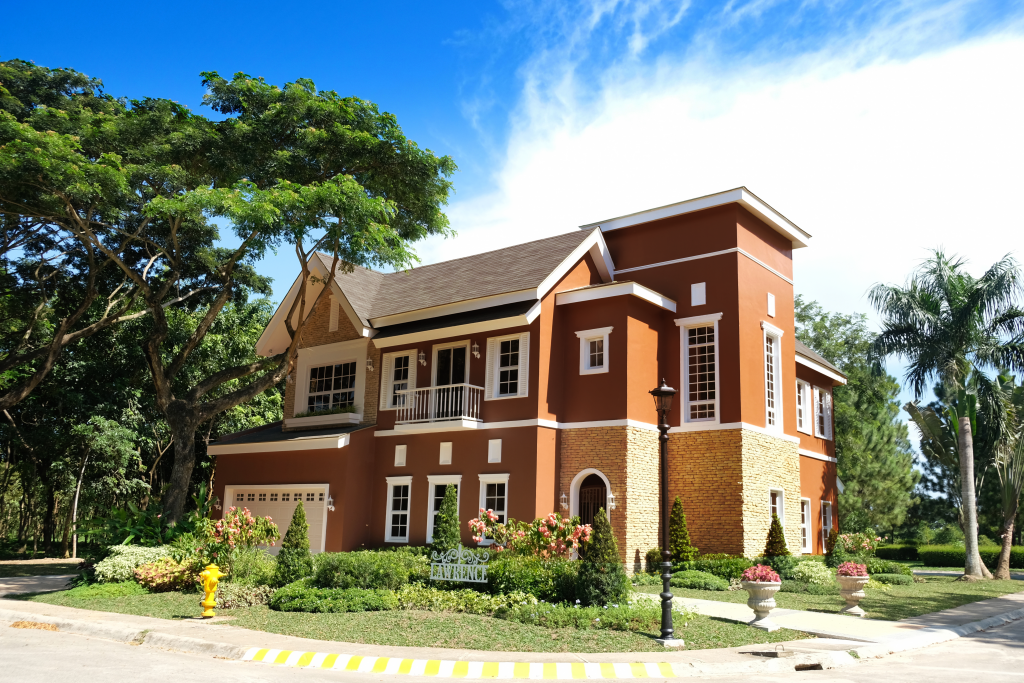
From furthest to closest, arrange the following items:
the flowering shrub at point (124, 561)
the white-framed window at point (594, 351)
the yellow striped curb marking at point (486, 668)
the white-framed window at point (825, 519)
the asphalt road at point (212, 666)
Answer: the white-framed window at point (825, 519)
the white-framed window at point (594, 351)
the flowering shrub at point (124, 561)
the yellow striped curb marking at point (486, 668)
the asphalt road at point (212, 666)

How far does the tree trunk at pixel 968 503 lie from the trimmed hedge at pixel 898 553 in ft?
56.6

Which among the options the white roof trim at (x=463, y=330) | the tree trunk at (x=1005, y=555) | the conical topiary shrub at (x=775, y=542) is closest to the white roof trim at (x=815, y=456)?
the conical topiary shrub at (x=775, y=542)

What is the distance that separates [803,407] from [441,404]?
1196cm

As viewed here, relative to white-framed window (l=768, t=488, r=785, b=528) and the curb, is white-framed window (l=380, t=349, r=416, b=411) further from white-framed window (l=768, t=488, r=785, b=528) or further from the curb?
the curb

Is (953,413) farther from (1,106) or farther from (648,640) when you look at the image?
(1,106)

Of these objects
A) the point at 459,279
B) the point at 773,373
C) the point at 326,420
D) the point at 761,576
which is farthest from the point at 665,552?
the point at 326,420

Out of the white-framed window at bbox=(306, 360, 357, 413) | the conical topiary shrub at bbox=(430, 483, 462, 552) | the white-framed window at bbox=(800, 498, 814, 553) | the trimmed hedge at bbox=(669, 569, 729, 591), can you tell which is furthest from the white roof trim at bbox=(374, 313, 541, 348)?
the white-framed window at bbox=(800, 498, 814, 553)

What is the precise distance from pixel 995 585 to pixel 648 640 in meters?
15.3

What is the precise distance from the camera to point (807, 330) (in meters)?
42.0

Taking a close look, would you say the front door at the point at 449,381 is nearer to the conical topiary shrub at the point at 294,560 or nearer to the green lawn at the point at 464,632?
the conical topiary shrub at the point at 294,560

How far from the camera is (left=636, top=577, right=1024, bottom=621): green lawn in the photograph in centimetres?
1533

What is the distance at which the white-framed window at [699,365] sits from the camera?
2098cm

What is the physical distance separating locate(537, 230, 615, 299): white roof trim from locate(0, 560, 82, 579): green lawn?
52.7 ft

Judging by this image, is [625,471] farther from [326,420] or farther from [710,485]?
[326,420]
